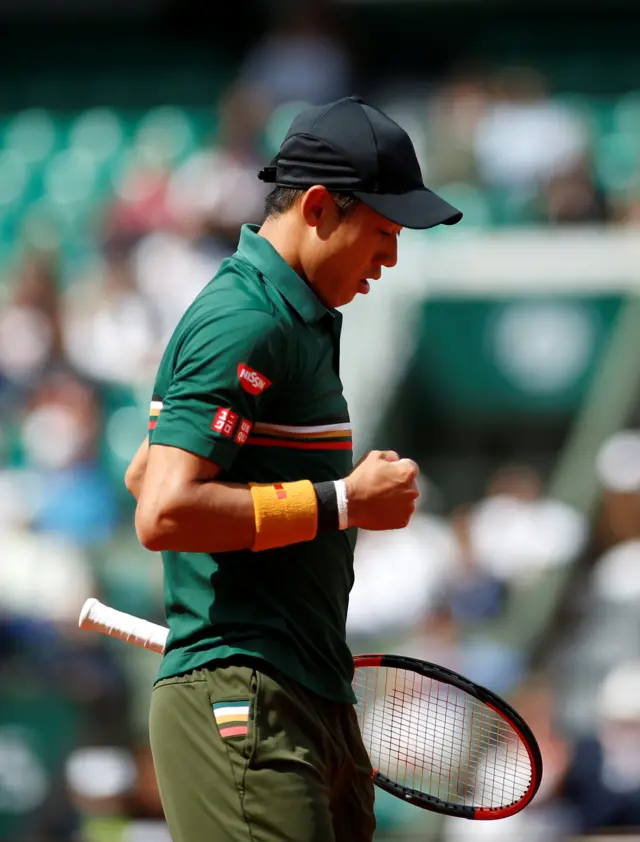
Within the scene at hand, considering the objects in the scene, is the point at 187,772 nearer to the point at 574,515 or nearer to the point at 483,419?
the point at 574,515

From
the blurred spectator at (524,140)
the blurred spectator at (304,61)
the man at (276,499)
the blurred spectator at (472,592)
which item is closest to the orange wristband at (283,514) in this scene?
the man at (276,499)

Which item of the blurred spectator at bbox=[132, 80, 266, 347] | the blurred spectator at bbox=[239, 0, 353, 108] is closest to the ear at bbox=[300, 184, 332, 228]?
the blurred spectator at bbox=[132, 80, 266, 347]

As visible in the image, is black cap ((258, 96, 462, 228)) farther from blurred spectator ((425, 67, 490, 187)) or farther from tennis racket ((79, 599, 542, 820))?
blurred spectator ((425, 67, 490, 187))

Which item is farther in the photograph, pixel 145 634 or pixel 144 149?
pixel 144 149

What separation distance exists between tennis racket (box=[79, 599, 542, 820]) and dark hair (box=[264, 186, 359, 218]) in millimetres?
793

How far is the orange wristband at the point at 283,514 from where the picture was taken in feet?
7.71

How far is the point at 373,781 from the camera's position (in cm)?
279

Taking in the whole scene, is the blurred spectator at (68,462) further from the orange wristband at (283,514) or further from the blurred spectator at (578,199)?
the orange wristband at (283,514)

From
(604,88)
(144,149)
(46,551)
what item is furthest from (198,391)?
(604,88)

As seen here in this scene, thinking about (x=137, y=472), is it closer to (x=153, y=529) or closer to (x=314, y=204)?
(x=153, y=529)

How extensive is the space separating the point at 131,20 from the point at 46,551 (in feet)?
19.6

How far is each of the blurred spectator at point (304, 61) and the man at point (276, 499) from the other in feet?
23.2

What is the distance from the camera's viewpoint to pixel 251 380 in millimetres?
2346

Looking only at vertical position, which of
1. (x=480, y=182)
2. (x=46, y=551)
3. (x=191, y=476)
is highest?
(x=480, y=182)
